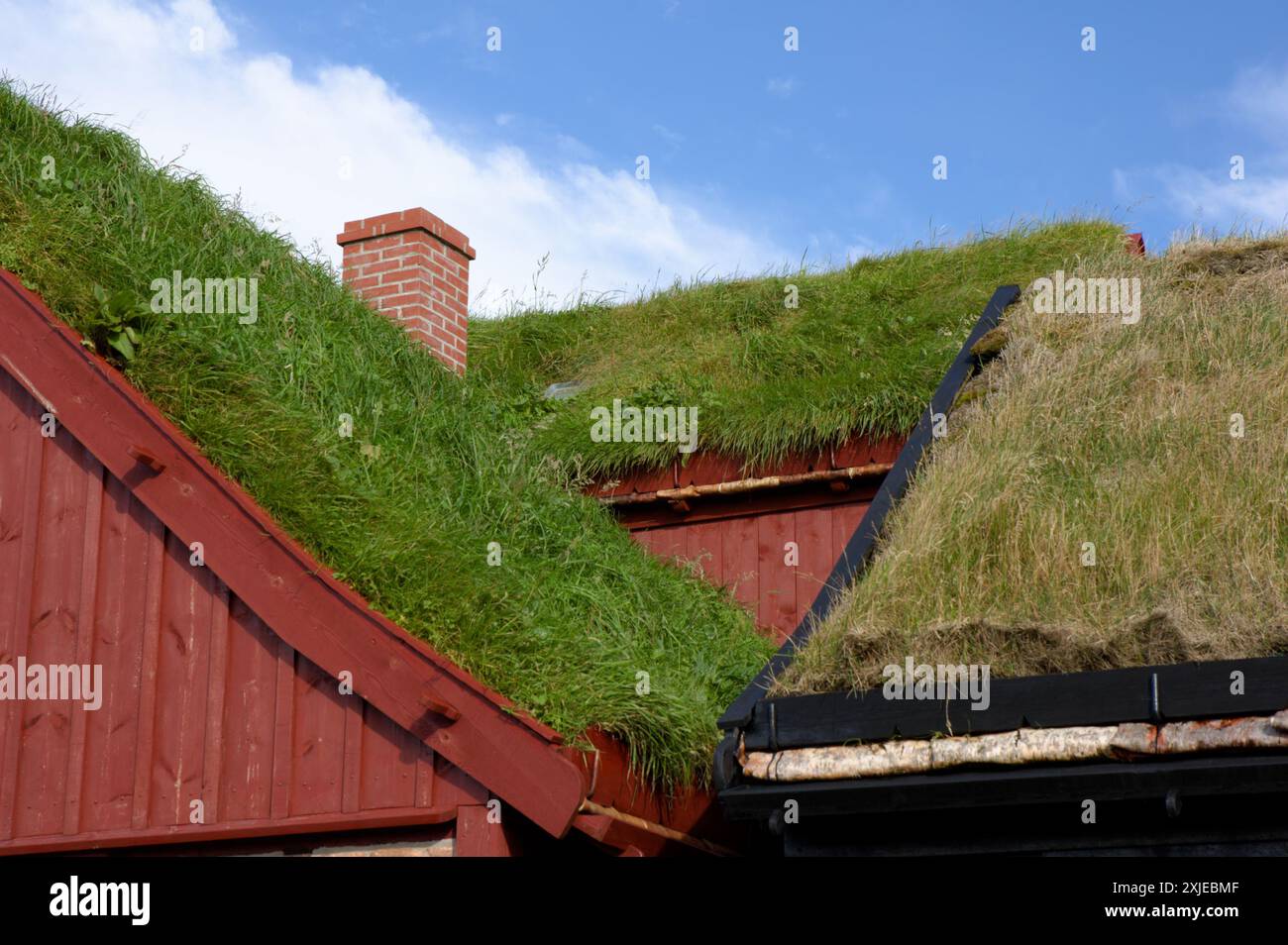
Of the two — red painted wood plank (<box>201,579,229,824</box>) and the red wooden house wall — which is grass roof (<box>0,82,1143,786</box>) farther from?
red painted wood plank (<box>201,579,229,824</box>)

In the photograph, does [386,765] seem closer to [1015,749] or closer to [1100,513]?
[1015,749]

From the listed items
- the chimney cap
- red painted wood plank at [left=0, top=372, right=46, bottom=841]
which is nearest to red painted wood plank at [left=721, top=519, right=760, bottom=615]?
the chimney cap

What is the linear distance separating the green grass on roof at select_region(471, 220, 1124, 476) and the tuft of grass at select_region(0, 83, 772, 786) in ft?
3.53

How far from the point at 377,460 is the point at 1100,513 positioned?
4.23 metres

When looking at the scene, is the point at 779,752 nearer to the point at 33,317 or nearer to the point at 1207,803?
the point at 1207,803

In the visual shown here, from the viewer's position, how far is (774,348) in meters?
11.6

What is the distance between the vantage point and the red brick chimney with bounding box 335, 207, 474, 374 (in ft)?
37.7

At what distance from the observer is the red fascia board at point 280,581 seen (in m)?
6.38

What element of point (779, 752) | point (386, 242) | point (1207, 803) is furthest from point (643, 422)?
point (1207, 803)

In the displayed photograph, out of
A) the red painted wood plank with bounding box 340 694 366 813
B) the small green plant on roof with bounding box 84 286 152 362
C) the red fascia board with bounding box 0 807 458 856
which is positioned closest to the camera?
the red fascia board with bounding box 0 807 458 856

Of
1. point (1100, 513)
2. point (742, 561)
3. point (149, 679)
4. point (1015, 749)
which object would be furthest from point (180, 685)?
point (1100, 513)

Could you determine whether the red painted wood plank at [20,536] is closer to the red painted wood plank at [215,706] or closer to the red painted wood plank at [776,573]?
the red painted wood plank at [215,706]
